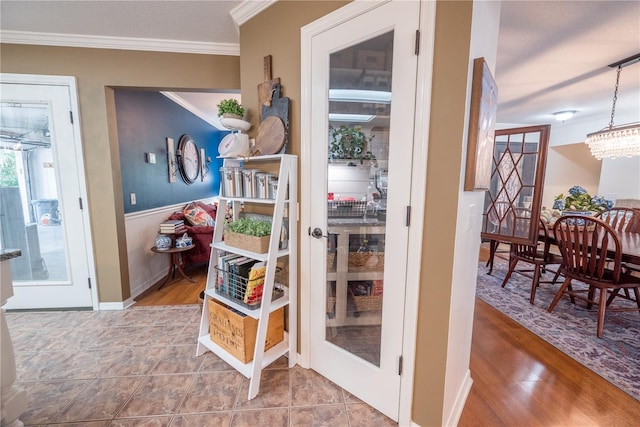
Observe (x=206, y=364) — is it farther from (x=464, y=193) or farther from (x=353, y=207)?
(x=464, y=193)

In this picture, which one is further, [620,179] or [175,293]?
[620,179]

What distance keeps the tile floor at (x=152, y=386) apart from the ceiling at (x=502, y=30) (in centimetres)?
255

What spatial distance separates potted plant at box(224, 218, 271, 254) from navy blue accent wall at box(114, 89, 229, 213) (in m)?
1.85

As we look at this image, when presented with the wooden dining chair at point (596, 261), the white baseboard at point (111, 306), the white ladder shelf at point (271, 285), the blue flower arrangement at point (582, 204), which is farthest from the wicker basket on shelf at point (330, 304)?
the blue flower arrangement at point (582, 204)

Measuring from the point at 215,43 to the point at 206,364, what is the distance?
9.02 ft

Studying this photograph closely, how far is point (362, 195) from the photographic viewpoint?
1493 mm

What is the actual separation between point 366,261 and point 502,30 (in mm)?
2239

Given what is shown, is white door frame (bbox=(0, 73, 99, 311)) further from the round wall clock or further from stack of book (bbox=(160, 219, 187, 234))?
the round wall clock

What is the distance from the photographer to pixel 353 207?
1525 mm

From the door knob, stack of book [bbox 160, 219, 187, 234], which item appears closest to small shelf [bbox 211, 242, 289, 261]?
the door knob

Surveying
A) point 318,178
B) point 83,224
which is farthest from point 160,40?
point 318,178

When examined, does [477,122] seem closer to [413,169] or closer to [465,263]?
[413,169]

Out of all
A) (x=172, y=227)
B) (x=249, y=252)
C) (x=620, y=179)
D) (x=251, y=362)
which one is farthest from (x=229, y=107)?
(x=620, y=179)

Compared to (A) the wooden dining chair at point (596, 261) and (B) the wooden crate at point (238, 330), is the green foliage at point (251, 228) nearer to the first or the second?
(B) the wooden crate at point (238, 330)
